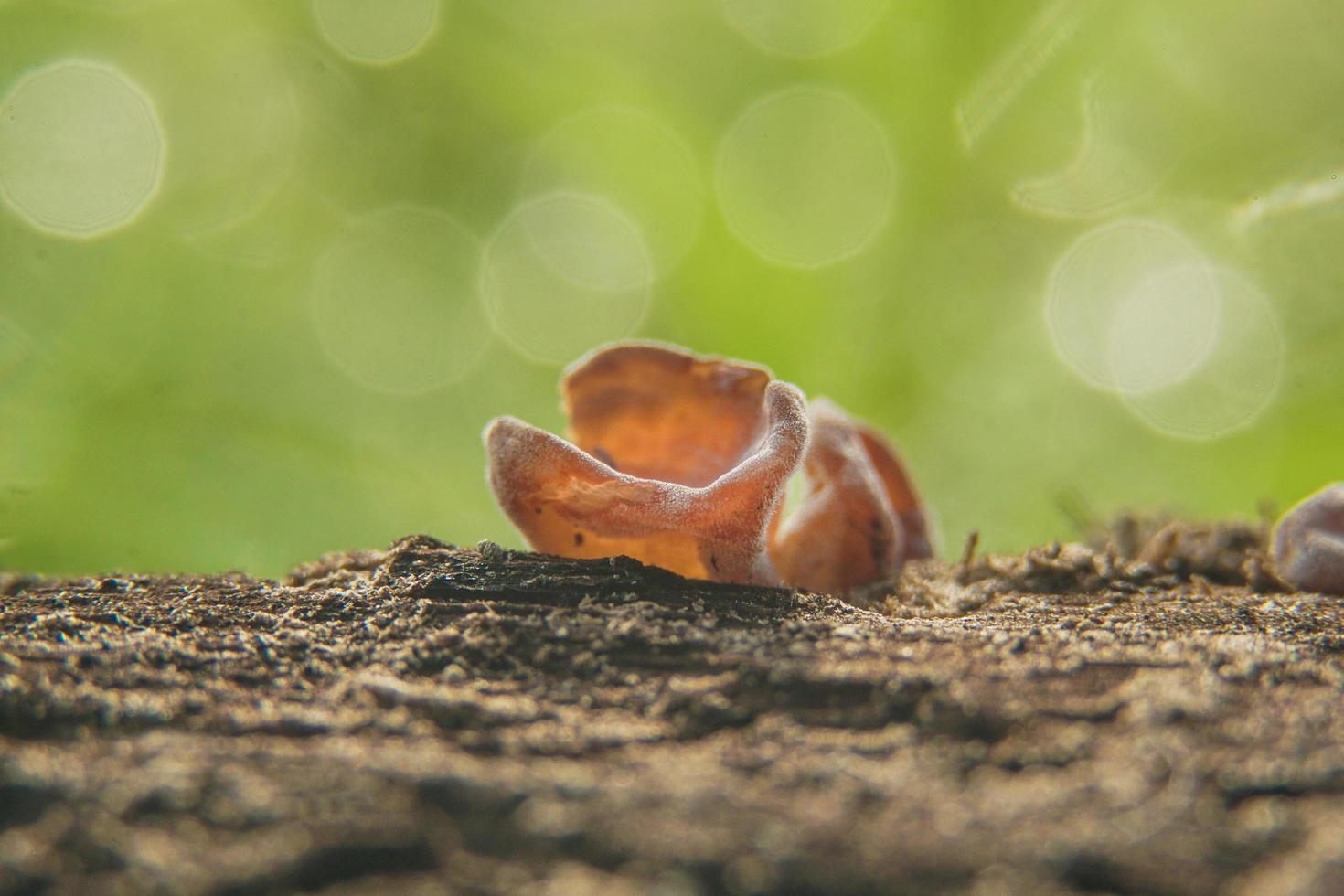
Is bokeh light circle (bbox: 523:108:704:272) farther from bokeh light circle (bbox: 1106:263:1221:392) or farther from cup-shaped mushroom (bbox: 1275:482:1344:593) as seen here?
cup-shaped mushroom (bbox: 1275:482:1344:593)

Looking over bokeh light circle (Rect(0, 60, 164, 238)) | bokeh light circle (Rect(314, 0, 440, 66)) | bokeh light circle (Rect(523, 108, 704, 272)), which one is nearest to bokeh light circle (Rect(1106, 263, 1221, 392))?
bokeh light circle (Rect(523, 108, 704, 272))

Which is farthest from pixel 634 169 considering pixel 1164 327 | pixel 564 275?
pixel 1164 327

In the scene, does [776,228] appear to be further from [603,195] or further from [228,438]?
[228,438]

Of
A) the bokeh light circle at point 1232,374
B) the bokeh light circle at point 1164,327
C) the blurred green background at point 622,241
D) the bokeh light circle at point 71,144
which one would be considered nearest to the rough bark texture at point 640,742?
the blurred green background at point 622,241

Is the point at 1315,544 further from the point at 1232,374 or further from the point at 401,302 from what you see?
the point at 401,302

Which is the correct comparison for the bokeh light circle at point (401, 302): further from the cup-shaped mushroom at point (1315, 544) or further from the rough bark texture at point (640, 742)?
the cup-shaped mushroom at point (1315, 544)

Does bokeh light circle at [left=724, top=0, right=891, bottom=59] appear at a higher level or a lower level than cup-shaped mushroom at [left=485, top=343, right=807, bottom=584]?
higher

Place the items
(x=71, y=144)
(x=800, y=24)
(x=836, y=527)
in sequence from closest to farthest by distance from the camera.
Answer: (x=836, y=527)
(x=71, y=144)
(x=800, y=24)
